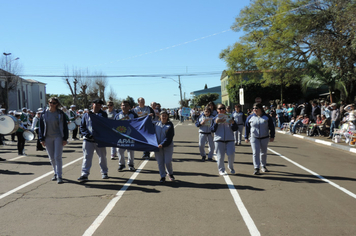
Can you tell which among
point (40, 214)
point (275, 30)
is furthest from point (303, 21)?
point (40, 214)

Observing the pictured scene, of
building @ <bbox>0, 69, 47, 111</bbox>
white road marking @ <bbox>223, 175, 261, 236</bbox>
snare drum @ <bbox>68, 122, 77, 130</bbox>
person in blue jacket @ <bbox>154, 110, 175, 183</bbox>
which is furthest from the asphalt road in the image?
building @ <bbox>0, 69, 47, 111</bbox>

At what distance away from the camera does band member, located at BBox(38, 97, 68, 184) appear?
7.60m

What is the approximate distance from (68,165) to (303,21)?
23644 mm

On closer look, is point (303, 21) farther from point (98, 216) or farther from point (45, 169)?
point (98, 216)

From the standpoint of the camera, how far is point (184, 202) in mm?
5957

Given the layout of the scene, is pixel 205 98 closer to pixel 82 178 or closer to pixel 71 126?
pixel 71 126

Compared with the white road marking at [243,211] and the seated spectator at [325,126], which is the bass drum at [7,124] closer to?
the white road marking at [243,211]

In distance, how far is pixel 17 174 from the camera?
887 cm

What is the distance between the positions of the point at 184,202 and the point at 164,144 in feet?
5.94

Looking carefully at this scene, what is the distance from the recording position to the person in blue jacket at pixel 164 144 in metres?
7.52

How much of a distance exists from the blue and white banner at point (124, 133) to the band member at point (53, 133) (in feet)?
2.47

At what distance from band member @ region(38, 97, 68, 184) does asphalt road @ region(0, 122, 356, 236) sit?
0.51m

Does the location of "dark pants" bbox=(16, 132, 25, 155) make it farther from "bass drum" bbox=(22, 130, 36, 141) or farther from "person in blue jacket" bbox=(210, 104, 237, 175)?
"person in blue jacket" bbox=(210, 104, 237, 175)

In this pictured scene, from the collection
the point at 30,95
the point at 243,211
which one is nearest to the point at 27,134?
the point at 243,211
